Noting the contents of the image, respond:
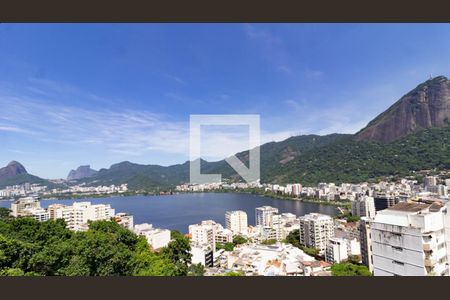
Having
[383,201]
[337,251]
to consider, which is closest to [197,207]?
[383,201]

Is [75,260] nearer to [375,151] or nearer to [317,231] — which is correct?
[317,231]

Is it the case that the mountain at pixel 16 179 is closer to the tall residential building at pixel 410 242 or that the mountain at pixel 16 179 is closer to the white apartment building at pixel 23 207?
the white apartment building at pixel 23 207

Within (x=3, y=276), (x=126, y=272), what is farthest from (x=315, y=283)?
(x=3, y=276)

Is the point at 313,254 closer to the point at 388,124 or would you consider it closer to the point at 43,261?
the point at 43,261

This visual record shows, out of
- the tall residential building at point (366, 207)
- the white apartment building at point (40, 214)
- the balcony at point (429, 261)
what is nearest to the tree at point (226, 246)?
the balcony at point (429, 261)

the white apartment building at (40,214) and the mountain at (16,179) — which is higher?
the mountain at (16,179)

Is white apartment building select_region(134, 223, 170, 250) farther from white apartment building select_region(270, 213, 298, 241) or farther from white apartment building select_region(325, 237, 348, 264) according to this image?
white apartment building select_region(325, 237, 348, 264)
